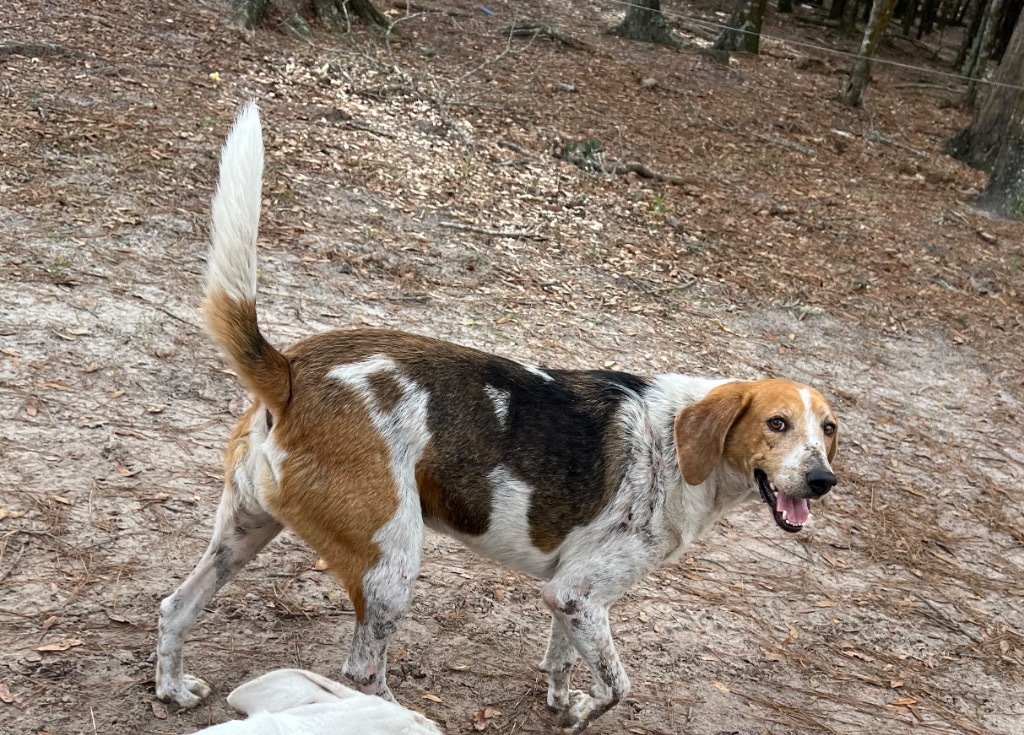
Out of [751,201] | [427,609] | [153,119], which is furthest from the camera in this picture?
[751,201]

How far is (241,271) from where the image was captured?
10.7 feet

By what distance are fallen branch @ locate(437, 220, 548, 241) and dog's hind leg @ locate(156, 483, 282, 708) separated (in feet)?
17.8

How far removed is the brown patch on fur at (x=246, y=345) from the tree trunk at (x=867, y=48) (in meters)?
15.2

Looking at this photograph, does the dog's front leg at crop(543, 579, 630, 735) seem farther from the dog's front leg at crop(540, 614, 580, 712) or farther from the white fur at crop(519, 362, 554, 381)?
the white fur at crop(519, 362, 554, 381)

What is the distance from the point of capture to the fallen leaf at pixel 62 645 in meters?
3.64

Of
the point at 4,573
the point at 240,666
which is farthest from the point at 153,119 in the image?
the point at 240,666

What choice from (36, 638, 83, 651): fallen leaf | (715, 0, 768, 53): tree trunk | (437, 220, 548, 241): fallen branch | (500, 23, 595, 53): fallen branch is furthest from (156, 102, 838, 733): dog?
(715, 0, 768, 53): tree trunk

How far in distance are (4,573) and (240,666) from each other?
1120mm

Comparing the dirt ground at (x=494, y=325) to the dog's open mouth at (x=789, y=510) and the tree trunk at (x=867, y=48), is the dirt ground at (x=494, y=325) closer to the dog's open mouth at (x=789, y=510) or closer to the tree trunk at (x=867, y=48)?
the dog's open mouth at (x=789, y=510)

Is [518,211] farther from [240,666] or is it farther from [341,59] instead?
[240,666]

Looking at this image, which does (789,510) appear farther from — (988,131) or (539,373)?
(988,131)

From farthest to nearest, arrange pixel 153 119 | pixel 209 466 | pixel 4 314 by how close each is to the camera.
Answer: pixel 153 119, pixel 4 314, pixel 209 466

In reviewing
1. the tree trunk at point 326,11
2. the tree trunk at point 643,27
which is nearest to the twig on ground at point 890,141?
the tree trunk at point 643,27

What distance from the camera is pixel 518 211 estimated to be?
9.33m
